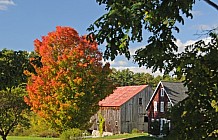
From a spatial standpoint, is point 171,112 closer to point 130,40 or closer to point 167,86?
point 130,40

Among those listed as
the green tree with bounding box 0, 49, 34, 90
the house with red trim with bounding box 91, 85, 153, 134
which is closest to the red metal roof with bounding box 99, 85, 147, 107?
the house with red trim with bounding box 91, 85, 153, 134

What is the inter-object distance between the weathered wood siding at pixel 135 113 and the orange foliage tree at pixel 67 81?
19.9 metres

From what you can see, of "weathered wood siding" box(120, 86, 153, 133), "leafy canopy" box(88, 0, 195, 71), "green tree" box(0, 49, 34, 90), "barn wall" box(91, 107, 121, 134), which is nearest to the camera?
"leafy canopy" box(88, 0, 195, 71)

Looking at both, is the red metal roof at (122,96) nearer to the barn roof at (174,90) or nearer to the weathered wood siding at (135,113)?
the weathered wood siding at (135,113)

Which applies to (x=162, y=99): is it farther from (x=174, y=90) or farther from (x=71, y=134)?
(x=71, y=134)

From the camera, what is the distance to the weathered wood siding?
44844mm

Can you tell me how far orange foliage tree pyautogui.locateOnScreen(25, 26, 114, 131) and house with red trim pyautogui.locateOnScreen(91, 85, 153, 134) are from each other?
1963 centimetres

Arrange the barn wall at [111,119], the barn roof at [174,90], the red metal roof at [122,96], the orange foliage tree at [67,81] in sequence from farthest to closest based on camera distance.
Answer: the red metal roof at [122,96]
the barn wall at [111,119]
the barn roof at [174,90]
the orange foliage tree at [67,81]

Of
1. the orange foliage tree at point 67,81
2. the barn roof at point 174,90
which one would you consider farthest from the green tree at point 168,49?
the barn roof at point 174,90

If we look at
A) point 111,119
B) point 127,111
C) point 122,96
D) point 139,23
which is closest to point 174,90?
point 127,111

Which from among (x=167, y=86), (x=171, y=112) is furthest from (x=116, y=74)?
(x=171, y=112)

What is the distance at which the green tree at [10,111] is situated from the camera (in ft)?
76.0

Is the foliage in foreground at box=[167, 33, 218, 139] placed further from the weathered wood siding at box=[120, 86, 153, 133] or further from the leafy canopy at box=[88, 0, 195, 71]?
the weathered wood siding at box=[120, 86, 153, 133]

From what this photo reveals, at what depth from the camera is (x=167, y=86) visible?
38781 mm
